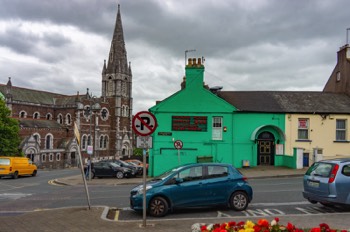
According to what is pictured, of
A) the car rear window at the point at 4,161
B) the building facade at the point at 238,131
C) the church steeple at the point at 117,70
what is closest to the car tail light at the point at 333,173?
the building facade at the point at 238,131

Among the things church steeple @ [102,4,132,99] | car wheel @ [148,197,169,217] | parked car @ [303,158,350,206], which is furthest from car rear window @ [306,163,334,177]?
church steeple @ [102,4,132,99]

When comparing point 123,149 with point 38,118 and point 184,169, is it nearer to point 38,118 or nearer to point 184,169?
point 38,118

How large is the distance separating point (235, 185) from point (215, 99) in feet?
46.2

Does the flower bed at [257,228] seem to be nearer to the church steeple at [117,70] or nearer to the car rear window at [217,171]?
the car rear window at [217,171]

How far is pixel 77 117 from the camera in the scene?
7131cm

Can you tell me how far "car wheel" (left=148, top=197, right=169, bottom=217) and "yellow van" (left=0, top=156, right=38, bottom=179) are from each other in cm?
2030

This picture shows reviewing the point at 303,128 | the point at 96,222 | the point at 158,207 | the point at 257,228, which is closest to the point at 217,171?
the point at 158,207

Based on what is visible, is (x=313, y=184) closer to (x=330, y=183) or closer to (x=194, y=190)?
(x=330, y=183)

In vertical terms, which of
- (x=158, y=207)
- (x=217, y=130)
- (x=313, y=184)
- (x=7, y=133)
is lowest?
(x=158, y=207)

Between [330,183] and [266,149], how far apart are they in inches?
603

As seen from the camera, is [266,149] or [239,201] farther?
[266,149]

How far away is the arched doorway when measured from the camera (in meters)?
24.8

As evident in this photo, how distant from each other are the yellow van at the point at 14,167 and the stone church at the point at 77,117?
81.8ft

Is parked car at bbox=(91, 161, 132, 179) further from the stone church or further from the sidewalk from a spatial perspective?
the stone church
